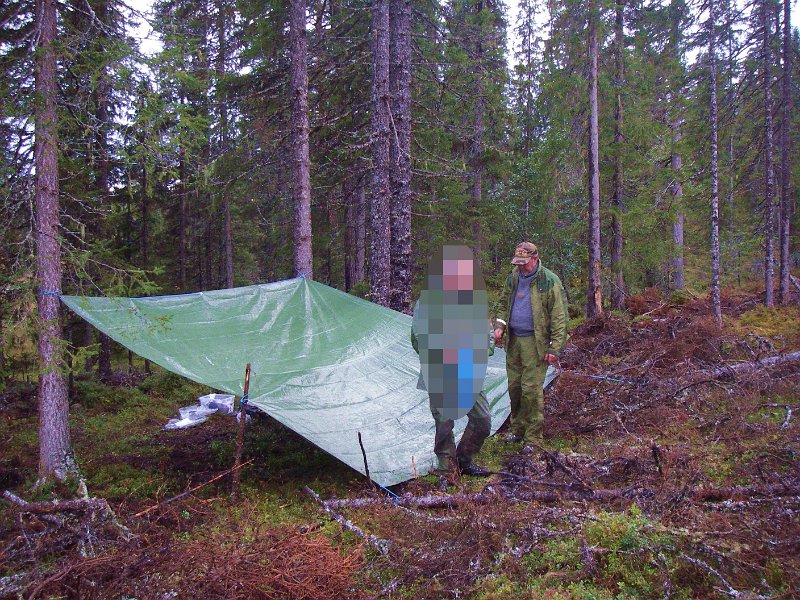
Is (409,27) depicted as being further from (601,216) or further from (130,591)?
(130,591)

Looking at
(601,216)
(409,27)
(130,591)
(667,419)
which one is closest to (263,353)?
(130,591)

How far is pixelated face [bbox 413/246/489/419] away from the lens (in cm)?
434

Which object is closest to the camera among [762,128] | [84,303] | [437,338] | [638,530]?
[638,530]

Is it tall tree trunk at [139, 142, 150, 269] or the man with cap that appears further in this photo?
tall tree trunk at [139, 142, 150, 269]

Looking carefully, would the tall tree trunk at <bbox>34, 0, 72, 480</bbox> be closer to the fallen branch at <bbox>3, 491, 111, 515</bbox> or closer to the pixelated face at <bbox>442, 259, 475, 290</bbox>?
the fallen branch at <bbox>3, 491, 111, 515</bbox>

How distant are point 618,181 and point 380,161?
29.4ft

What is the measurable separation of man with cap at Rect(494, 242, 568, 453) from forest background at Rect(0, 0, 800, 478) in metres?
3.51

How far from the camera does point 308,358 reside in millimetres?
6023

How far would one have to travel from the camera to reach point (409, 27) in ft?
33.8

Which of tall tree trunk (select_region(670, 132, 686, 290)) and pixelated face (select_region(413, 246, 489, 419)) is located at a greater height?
tall tree trunk (select_region(670, 132, 686, 290))

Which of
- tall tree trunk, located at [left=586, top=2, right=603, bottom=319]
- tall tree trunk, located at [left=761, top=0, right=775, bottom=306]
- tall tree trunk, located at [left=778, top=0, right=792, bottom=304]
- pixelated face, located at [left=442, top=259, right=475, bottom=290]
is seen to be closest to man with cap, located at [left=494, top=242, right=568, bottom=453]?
pixelated face, located at [left=442, top=259, right=475, bottom=290]

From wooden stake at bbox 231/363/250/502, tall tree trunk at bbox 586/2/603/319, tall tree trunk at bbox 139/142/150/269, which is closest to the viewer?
wooden stake at bbox 231/363/250/502

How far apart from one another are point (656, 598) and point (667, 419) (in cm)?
353

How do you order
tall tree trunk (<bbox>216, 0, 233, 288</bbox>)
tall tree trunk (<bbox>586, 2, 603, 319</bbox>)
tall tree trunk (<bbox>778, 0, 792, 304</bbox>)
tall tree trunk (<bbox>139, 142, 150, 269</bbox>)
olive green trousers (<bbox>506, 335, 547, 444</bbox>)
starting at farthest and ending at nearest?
1. tall tree trunk (<bbox>139, 142, 150, 269</bbox>)
2. tall tree trunk (<bbox>586, 2, 603, 319</bbox>)
3. tall tree trunk (<bbox>778, 0, 792, 304</bbox>)
4. tall tree trunk (<bbox>216, 0, 233, 288</bbox>)
5. olive green trousers (<bbox>506, 335, 547, 444</bbox>)
